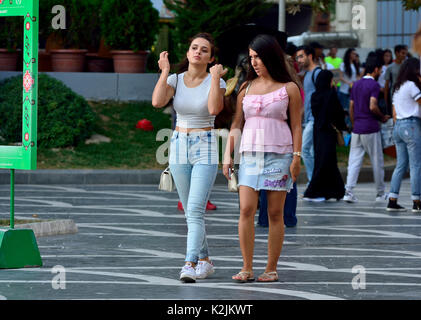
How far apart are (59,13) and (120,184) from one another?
6.82m

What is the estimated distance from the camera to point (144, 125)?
2295 cm

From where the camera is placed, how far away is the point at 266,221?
1255 centimetres

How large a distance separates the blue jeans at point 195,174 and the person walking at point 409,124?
6.02 m

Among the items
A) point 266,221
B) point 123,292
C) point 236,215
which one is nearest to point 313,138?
point 236,215

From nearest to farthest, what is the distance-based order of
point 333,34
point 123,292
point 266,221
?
point 123,292 → point 266,221 → point 333,34

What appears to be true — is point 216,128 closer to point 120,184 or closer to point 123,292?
point 123,292

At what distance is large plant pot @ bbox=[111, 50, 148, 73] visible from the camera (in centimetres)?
2459

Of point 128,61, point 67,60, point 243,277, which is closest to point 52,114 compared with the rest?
point 67,60

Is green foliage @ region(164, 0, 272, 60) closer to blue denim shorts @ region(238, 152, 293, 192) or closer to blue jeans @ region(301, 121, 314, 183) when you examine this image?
blue jeans @ region(301, 121, 314, 183)

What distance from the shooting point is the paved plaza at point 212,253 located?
7977mm

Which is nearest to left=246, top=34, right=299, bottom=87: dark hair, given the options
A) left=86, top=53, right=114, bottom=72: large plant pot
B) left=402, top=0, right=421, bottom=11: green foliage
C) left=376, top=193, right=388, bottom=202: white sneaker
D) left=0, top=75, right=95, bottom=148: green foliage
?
left=376, top=193, right=388, bottom=202: white sneaker

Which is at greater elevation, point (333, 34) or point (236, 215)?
point (333, 34)

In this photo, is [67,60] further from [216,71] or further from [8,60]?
[216,71]

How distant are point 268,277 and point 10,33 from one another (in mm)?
16301
